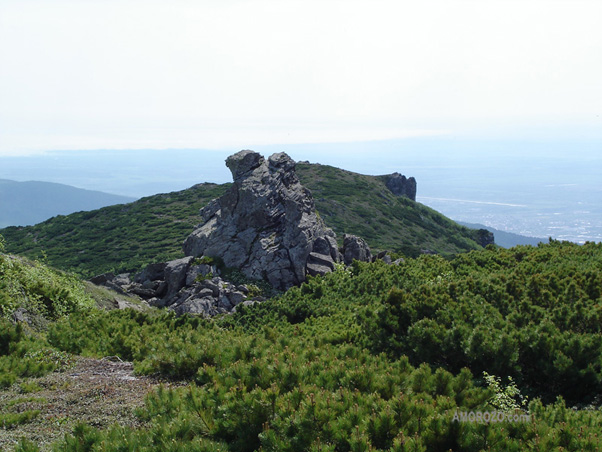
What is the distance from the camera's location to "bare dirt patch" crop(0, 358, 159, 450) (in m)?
7.05

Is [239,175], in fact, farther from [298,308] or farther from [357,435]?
[357,435]

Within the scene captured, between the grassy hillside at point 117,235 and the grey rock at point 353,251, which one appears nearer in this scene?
the grey rock at point 353,251

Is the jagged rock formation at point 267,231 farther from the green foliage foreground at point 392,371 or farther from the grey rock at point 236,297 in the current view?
the green foliage foreground at point 392,371

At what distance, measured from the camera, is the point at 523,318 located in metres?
10.1

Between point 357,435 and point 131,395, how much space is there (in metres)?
5.21

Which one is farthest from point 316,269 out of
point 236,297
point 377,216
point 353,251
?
point 377,216

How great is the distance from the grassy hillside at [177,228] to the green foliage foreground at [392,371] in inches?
1559

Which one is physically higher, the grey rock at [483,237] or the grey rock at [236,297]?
the grey rock at [236,297]

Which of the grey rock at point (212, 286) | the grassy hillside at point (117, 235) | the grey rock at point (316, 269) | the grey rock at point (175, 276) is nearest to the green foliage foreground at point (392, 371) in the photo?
the grey rock at point (212, 286)

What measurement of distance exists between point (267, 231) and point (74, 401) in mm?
26889

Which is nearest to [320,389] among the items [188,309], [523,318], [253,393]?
[253,393]

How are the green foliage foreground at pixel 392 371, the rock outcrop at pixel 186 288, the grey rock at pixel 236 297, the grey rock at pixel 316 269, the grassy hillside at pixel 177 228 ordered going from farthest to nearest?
the grassy hillside at pixel 177 228
the grey rock at pixel 316 269
the grey rock at pixel 236 297
the rock outcrop at pixel 186 288
the green foliage foreground at pixel 392 371

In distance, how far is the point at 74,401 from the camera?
833cm

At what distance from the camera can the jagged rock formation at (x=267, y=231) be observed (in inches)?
1300
